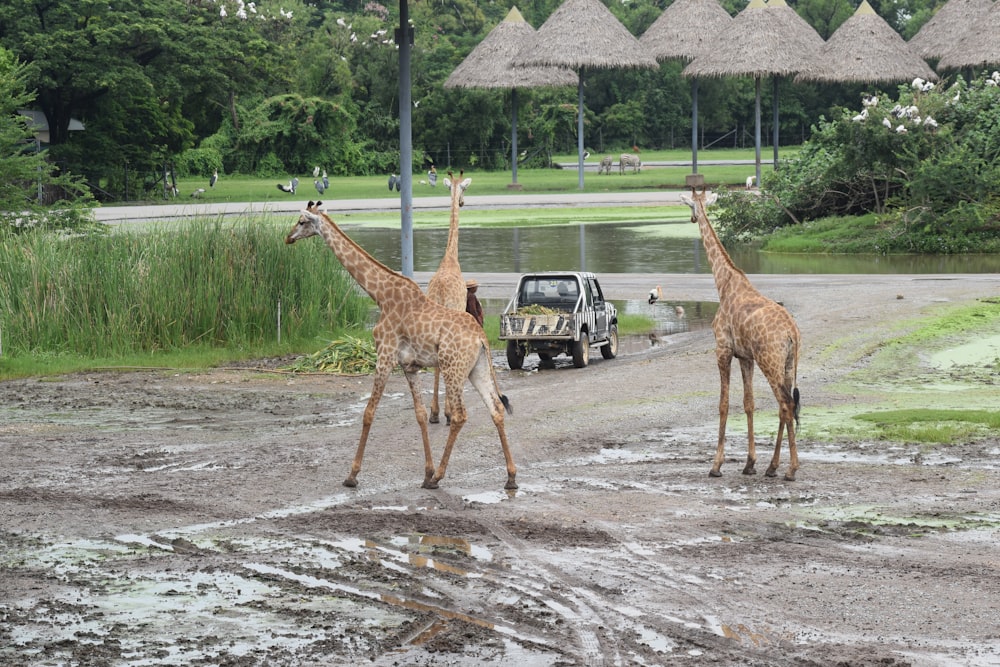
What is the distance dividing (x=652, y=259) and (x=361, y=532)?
74.8ft

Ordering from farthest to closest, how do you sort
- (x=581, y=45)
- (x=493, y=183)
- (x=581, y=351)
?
1. (x=493, y=183)
2. (x=581, y=45)
3. (x=581, y=351)

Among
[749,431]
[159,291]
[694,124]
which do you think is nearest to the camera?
[749,431]

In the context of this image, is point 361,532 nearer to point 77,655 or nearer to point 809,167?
point 77,655

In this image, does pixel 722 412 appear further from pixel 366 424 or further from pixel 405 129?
pixel 405 129

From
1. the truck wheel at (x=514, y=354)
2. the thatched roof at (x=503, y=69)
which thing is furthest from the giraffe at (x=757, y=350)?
the thatched roof at (x=503, y=69)

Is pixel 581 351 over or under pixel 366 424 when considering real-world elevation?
under

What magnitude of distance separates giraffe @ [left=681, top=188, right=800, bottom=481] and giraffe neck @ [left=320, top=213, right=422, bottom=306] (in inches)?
106

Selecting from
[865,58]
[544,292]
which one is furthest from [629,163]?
[544,292]

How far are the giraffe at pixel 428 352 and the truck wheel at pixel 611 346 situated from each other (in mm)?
7707

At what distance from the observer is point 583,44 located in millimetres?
54688

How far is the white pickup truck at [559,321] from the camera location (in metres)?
18.4

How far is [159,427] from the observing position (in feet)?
48.2

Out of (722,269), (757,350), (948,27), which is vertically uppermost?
(948,27)

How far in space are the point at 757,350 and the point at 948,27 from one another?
49830mm
